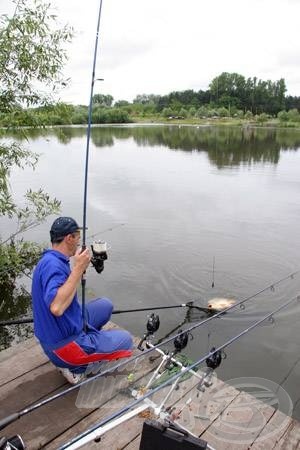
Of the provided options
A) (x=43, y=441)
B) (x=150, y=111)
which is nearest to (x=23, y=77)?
(x=43, y=441)

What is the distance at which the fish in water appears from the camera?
6.52 m

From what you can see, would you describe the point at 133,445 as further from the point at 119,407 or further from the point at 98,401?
the point at 98,401

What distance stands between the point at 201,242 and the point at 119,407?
7.23m

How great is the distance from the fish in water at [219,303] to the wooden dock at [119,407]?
→ 294 centimetres

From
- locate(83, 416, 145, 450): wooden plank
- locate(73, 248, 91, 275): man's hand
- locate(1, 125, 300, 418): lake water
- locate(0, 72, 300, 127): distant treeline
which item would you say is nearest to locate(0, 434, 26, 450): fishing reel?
locate(83, 416, 145, 450): wooden plank

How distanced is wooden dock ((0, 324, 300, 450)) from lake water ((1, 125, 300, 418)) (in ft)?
5.06

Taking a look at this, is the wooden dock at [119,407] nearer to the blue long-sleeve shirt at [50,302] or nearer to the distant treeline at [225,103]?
the blue long-sleeve shirt at [50,302]

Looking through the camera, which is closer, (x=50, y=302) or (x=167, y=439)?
(x=167, y=439)

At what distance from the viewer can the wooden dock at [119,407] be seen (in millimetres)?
2973

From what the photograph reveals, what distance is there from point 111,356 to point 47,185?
1490cm

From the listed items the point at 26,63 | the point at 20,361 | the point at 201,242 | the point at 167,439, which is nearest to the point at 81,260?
the point at 167,439

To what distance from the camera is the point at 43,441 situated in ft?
9.54

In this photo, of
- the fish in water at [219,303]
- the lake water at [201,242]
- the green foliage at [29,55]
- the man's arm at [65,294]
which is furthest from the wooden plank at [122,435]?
the green foliage at [29,55]

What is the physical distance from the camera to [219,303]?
6.74 metres
